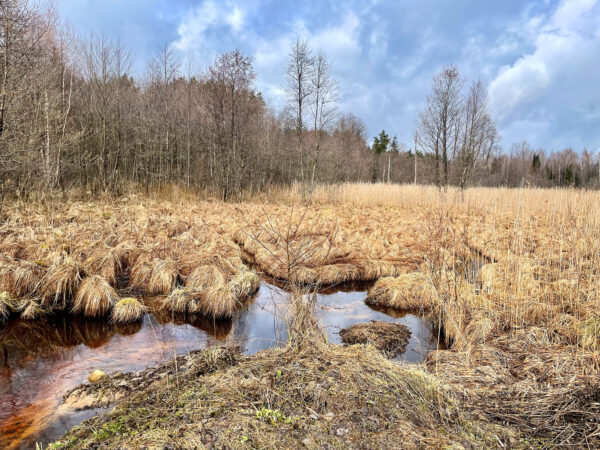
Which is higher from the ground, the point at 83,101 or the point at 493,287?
the point at 83,101

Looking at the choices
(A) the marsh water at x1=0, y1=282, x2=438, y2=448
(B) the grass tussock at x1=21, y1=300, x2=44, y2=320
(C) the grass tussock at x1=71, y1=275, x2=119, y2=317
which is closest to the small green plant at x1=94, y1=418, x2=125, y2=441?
(A) the marsh water at x1=0, y1=282, x2=438, y2=448

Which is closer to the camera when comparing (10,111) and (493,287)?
(493,287)

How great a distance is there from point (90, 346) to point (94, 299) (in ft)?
2.93

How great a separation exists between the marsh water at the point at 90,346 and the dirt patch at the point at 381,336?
0.36 feet

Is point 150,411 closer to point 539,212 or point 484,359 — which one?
point 484,359

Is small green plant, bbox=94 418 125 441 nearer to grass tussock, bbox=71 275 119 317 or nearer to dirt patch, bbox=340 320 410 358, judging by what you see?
dirt patch, bbox=340 320 410 358

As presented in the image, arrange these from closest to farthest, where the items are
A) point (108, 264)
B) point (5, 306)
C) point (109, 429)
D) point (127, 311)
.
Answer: point (109, 429) → point (5, 306) → point (127, 311) → point (108, 264)

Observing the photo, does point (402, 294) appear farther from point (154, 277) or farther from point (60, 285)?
point (60, 285)

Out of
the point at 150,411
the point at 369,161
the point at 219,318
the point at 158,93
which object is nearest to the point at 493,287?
the point at 219,318

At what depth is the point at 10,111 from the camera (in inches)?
313

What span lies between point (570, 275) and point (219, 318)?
464cm

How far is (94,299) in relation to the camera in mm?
5164

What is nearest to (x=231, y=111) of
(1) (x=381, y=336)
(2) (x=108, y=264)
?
(2) (x=108, y=264)

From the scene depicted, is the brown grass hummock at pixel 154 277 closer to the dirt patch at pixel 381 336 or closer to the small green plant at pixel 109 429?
the dirt patch at pixel 381 336
